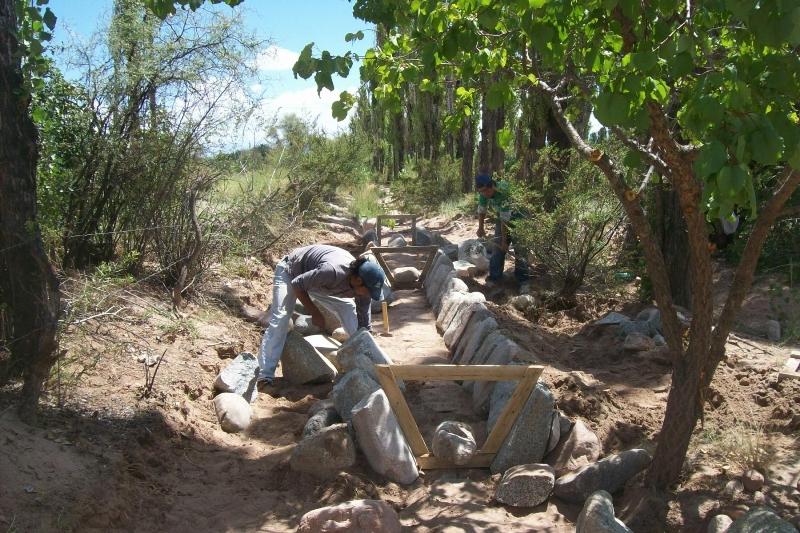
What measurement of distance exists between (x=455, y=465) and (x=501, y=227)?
5842 millimetres

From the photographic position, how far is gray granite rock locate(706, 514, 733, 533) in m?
3.70

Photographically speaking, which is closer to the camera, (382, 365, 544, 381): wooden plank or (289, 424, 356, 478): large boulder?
(289, 424, 356, 478): large boulder

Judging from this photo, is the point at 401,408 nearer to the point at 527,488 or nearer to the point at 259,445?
the point at 527,488

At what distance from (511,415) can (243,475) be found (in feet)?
6.28

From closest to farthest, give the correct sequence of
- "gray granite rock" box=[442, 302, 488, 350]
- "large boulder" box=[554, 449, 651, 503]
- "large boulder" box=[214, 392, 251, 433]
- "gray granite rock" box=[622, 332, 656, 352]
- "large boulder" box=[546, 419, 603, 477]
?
"large boulder" box=[554, 449, 651, 503] → "large boulder" box=[546, 419, 603, 477] → "large boulder" box=[214, 392, 251, 433] → "gray granite rock" box=[622, 332, 656, 352] → "gray granite rock" box=[442, 302, 488, 350]

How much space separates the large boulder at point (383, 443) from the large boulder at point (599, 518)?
129 cm

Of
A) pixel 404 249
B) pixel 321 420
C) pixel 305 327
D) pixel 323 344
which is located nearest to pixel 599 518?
pixel 321 420

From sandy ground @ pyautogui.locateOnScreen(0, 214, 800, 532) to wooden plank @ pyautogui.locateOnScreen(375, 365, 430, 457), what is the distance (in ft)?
0.77

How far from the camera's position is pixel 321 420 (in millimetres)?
5441

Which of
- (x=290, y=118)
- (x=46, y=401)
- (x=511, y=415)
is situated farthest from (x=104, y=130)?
(x=290, y=118)

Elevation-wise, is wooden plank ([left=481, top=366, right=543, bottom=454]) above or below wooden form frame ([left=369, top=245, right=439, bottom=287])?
below

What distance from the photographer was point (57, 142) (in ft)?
23.8

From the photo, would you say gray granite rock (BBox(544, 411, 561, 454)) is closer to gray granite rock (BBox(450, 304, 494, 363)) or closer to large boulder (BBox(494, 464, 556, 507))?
large boulder (BBox(494, 464, 556, 507))

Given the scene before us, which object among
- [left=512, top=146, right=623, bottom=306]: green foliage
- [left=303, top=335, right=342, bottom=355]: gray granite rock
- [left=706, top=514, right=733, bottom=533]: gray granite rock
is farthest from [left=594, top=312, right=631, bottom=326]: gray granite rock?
[left=706, top=514, right=733, bottom=533]: gray granite rock
